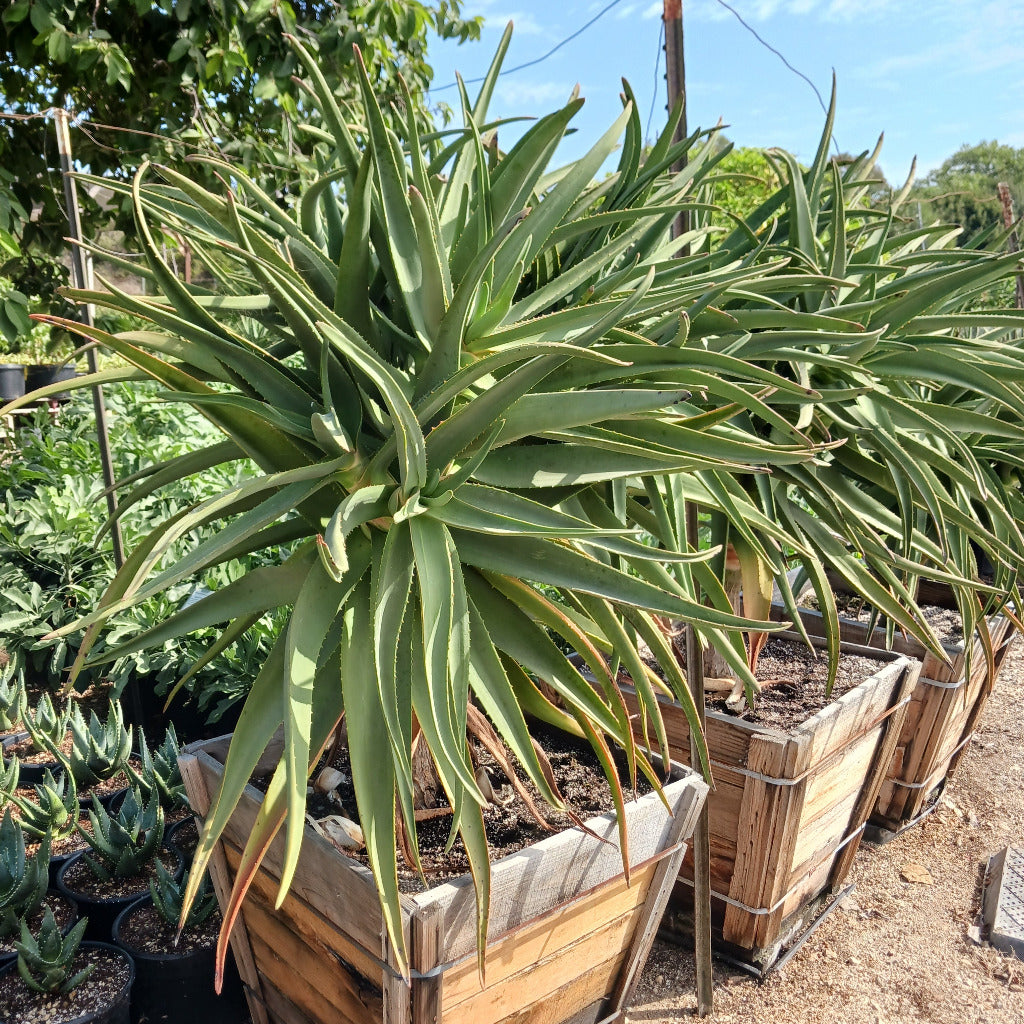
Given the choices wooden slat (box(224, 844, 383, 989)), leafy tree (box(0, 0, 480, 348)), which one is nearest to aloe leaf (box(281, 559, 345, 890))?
wooden slat (box(224, 844, 383, 989))

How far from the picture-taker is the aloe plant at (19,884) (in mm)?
1713

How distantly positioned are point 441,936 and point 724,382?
2.70ft

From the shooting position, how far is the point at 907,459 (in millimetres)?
1587

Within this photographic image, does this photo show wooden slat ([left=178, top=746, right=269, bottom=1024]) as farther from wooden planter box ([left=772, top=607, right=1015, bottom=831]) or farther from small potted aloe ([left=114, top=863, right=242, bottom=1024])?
wooden planter box ([left=772, top=607, right=1015, bottom=831])

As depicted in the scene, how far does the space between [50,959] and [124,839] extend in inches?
13.5

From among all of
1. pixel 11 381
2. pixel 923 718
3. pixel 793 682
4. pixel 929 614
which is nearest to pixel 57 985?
pixel 793 682

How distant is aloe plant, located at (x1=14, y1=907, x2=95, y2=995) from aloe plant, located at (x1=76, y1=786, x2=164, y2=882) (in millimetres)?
264

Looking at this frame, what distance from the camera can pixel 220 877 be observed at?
1534mm

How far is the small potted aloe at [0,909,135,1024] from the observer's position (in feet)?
5.06

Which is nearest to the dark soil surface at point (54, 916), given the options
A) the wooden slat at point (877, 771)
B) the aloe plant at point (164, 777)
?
the aloe plant at point (164, 777)

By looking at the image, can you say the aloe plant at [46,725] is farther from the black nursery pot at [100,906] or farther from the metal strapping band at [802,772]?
the metal strapping band at [802,772]

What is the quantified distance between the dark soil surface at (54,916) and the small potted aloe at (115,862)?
28 mm

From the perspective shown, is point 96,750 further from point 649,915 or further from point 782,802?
point 782,802

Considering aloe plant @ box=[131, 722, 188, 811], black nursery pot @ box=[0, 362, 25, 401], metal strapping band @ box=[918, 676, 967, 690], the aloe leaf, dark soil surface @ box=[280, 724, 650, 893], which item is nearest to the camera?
the aloe leaf
